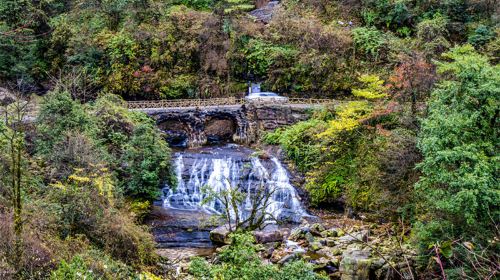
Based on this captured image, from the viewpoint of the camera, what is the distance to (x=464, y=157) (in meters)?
14.1

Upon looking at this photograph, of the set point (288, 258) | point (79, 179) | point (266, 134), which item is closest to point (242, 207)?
point (288, 258)

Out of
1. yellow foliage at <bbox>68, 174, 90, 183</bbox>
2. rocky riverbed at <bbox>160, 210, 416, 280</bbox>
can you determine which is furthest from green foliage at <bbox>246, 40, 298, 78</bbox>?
yellow foliage at <bbox>68, 174, 90, 183</bbox>

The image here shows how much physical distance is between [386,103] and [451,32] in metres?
15.3

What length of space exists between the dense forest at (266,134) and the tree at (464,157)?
0.06 metres

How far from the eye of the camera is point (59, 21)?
132 ft

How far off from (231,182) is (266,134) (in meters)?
6.15

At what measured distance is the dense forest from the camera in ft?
42.3

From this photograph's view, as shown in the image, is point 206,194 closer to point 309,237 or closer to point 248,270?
point 309,237

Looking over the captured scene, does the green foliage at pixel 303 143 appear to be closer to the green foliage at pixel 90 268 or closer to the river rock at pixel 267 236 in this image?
the river rock at pixel 267 236

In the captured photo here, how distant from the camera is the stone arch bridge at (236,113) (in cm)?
3166

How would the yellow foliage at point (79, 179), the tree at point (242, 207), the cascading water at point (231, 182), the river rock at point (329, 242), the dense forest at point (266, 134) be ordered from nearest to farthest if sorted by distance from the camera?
the dense forest at point (266, 134) < the yellow foliage at point (79, 179) < the river rock at point (329, 242) < the tree at point (242, 207) < the cascading water at point (231, 182)

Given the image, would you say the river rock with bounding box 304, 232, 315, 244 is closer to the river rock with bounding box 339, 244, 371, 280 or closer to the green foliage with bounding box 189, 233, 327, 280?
the river rock with bounding box 339, 244, 371, 280

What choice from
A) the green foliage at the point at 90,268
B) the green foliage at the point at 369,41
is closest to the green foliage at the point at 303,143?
the green foliage at the point at 369,41

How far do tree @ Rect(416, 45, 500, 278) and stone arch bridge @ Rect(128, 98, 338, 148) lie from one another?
1589 cm
